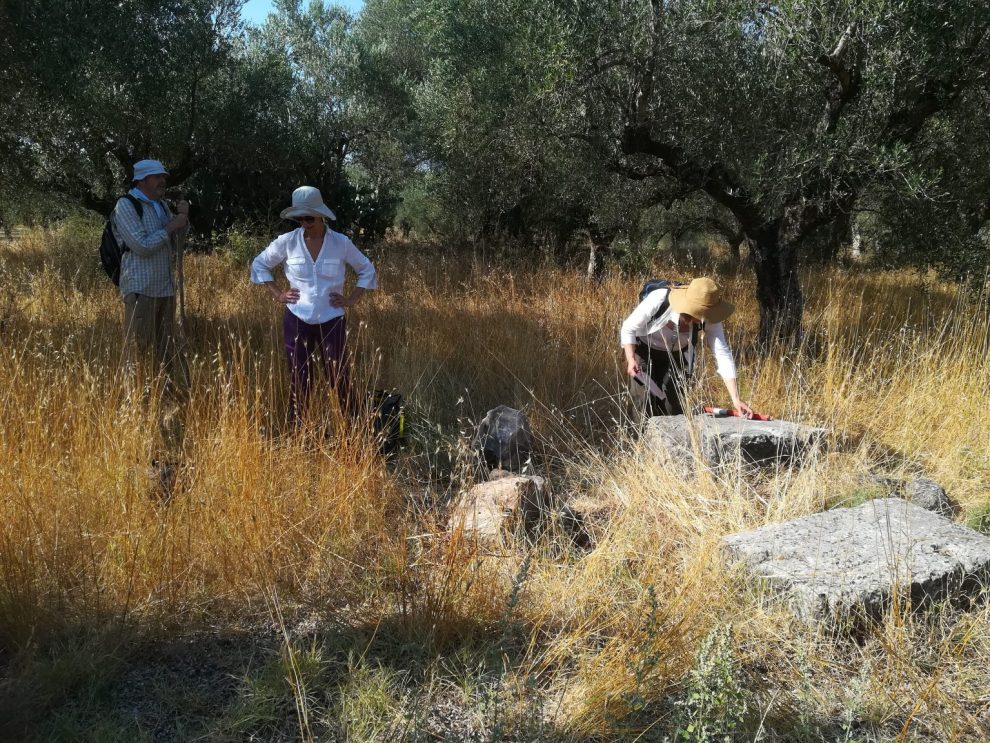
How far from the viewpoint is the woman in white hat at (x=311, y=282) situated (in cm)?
391

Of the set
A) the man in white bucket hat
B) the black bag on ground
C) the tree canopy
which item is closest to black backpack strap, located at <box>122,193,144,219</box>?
the man in white bucket hat

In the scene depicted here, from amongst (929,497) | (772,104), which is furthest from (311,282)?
(772,104)

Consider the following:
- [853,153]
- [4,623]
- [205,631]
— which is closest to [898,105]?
Result: [853,153]

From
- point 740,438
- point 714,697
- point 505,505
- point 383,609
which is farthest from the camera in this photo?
point 740,438

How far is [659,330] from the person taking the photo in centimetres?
423

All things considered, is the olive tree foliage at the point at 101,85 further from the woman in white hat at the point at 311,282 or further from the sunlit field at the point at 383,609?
the sunlit field at the point at 383,609

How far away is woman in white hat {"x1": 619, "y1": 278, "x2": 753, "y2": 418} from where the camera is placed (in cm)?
381

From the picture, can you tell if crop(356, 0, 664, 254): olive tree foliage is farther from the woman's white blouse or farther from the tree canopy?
the woman's white blouse

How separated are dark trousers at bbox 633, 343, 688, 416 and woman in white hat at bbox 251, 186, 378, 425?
1.82 metres

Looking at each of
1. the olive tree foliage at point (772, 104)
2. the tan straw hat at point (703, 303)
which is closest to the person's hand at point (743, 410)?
the tan straw hat at point (703, 303)

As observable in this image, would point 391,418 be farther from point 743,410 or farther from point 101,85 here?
point 101,85

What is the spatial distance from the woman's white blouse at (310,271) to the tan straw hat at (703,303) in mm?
1807

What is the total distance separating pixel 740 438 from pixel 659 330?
878 millimetres

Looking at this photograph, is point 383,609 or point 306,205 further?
point 306,205
